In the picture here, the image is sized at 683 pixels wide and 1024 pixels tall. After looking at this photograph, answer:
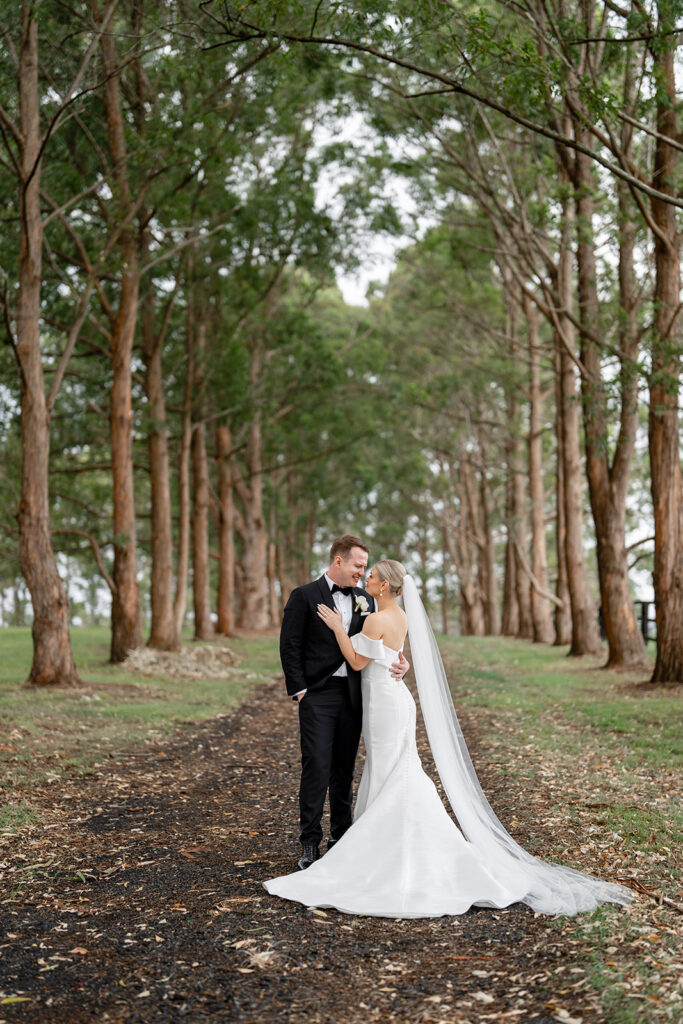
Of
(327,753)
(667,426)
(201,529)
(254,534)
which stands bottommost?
(327,753)

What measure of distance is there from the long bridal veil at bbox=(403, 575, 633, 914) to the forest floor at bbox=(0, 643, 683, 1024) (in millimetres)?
185

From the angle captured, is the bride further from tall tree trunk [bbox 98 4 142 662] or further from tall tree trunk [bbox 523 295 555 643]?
tall tree trunk [bbox 523 295 555 643]

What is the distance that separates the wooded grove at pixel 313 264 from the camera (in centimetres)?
1137

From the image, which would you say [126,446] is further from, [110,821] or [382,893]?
[382,893]

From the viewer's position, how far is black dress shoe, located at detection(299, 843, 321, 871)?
5836 millimetres

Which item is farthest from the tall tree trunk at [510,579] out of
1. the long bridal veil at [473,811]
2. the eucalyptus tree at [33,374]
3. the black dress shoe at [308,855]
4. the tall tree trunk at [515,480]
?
the black dress shoe at [308,855]

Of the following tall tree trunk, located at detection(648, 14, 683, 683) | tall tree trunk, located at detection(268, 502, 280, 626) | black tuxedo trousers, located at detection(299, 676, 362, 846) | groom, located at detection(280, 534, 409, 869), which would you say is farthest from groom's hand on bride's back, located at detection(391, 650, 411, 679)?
tall tree trunk, located at detection(268, 502, 280, 626)

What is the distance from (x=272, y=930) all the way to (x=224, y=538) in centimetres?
2574

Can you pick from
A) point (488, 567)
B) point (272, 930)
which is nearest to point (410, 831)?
point (272, 930)

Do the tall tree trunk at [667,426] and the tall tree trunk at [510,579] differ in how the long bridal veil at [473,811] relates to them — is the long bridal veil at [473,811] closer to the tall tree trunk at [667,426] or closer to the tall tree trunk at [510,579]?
the tall tree trunk at [667,426]

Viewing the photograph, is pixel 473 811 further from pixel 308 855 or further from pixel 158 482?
pixel 158 482

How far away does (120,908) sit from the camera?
17.5 feet

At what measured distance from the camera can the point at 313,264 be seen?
83.5ft

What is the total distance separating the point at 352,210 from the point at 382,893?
21.9 m
